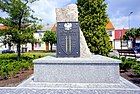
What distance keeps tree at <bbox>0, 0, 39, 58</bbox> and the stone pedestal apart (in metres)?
11.9

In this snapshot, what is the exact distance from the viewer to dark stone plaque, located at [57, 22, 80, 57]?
1422 centimetres

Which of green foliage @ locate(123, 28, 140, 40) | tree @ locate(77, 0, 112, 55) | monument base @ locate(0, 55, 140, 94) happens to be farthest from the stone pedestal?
green foliage @ locate(123, 28, 140, 40)

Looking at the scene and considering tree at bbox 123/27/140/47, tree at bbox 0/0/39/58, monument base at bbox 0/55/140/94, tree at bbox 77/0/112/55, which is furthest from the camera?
tree at bbox 123/27/140/47

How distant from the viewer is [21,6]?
23875 millimetres

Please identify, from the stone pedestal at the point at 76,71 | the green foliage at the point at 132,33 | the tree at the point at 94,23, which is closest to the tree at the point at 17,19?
the tree at the point at 94,23

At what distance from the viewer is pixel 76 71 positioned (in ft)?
39.8

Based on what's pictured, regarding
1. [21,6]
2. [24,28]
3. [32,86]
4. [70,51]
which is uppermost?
[21,6]

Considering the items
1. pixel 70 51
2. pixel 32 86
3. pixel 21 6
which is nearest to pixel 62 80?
pixel 32 86

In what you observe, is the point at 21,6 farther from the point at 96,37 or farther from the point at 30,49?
the point at 30,49

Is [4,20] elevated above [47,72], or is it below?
above

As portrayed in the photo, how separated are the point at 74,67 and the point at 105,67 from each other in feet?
4.01

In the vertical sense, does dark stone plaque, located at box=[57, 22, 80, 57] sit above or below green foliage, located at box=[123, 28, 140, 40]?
below

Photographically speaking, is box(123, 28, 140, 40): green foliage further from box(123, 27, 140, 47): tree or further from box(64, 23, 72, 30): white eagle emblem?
box(64, 23, 72, 30): white eagle emblem

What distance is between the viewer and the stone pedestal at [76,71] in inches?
473
